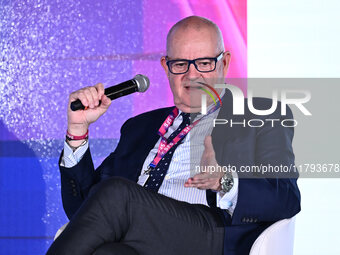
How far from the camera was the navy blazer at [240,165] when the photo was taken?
211 cm

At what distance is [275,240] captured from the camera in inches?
81.0

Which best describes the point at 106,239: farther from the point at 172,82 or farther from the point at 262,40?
the point at 262,40

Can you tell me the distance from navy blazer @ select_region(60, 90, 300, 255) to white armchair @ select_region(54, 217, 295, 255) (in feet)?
0.17

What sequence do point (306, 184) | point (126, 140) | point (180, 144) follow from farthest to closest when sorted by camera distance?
point (306, 184)
point (126, 140)
point (180, 144)

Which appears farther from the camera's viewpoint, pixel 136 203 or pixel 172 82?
pixel 172 82

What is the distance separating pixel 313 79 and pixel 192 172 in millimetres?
1393

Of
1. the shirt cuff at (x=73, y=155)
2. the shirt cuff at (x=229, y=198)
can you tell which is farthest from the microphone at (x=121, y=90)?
the shirt cuff at (x=229, y=198)

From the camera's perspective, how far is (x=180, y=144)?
2521 mm

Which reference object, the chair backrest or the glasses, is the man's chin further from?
the chair backrest

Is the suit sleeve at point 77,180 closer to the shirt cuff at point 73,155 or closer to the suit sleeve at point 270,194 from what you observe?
the shirt cuff at point 73,155

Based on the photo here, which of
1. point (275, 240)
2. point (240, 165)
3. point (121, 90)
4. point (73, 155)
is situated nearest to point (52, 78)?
point (73, 155)

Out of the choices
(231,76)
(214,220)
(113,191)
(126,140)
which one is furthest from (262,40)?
(113,191)

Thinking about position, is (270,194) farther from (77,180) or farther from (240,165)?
(77,180)

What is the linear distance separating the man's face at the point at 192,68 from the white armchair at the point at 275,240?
0.74 meters
